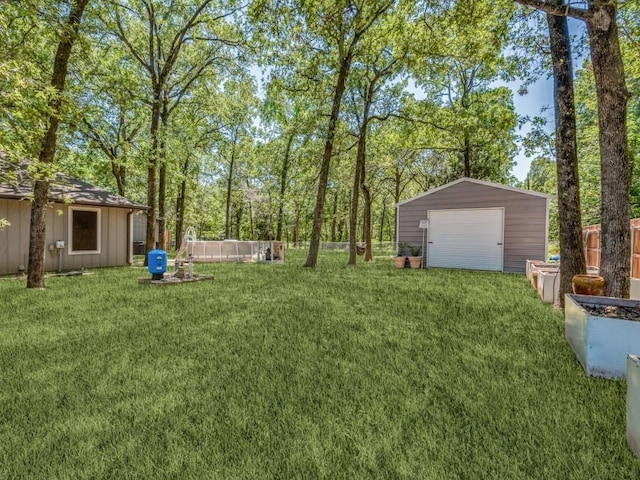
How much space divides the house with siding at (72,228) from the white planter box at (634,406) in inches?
386

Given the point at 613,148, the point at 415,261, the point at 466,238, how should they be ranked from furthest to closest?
the point at 415,261 < the point at 466,238 < the point at 613,148

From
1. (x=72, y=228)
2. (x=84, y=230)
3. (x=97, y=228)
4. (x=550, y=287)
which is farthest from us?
(x=97, y=228)

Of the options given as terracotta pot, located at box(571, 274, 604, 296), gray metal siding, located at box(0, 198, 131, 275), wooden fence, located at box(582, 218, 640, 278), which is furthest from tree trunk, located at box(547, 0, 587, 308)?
gray metal siding, located at box(0, 198, 131, 275)

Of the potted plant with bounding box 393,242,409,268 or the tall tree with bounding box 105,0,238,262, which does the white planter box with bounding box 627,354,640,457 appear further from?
the tall tree with bounding box 105,0,238,262

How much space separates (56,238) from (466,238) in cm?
1240

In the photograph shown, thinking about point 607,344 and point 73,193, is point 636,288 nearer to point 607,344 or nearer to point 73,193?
point 607,344

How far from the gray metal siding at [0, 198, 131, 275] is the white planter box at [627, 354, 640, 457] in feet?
31.3

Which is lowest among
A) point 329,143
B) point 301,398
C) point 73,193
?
point 301,398

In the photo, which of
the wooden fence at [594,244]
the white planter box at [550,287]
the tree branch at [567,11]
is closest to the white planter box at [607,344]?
the white planter box at [550,287]

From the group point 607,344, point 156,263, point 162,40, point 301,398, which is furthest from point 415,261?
point 162,40

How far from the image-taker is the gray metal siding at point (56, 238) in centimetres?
832

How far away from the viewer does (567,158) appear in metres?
4.98

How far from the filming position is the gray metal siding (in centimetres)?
832

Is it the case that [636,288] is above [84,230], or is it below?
below
